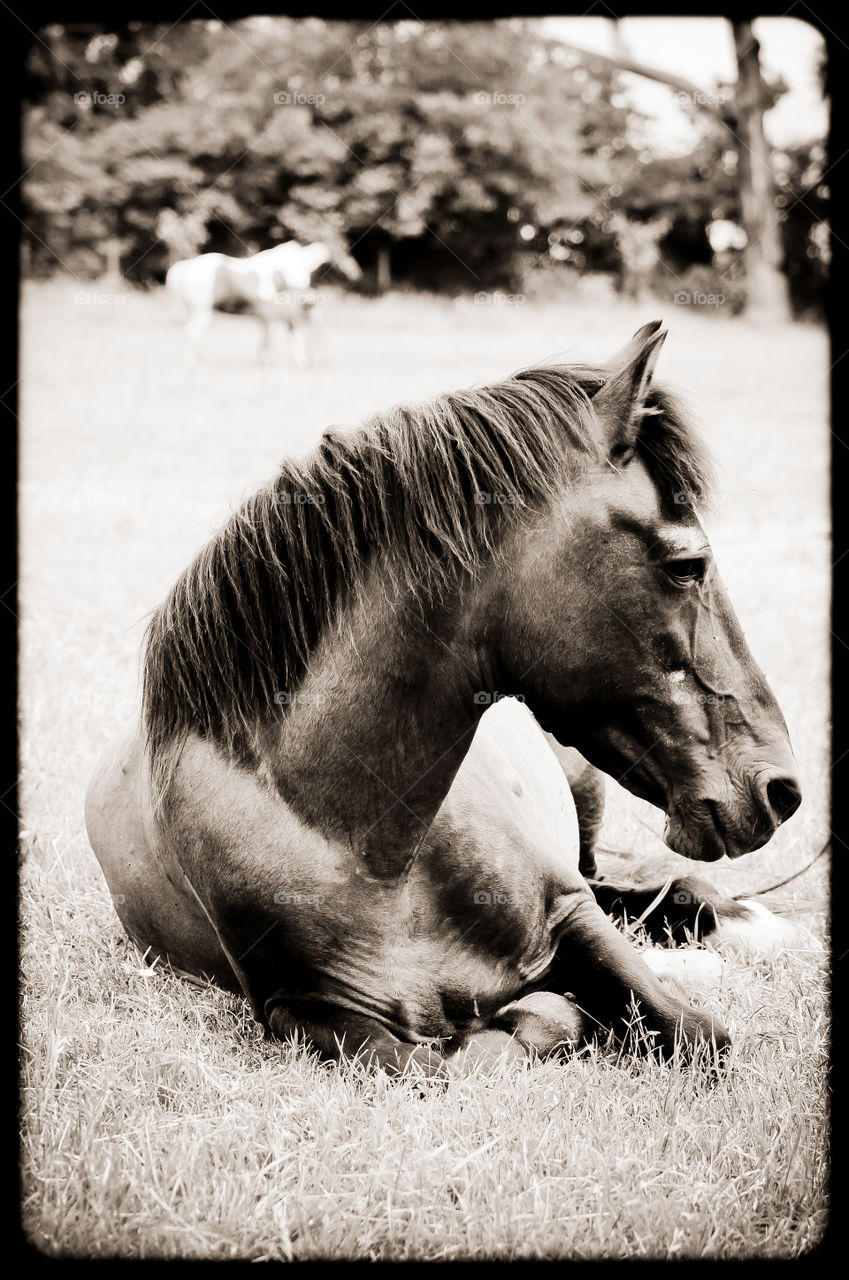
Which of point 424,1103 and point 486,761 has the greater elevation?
point 486,761

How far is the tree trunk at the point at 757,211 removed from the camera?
20688 millimetres

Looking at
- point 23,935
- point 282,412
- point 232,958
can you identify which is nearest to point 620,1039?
point 232,958

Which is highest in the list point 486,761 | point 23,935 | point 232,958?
point 486,761

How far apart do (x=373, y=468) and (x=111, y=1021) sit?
6.45ft

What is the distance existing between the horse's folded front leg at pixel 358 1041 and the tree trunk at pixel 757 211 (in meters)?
20.2

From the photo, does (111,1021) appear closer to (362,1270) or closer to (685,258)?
(362,1270)

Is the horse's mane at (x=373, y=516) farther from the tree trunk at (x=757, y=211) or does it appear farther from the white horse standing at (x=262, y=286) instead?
the tree trunk at (x=757, y=211)

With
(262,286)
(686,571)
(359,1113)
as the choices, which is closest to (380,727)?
(686,571)

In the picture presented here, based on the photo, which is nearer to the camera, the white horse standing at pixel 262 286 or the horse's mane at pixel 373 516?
the horse's mane at pixel 373 516

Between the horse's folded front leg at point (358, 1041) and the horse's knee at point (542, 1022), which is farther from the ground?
the horse's folded front leg at point (358, 1041)

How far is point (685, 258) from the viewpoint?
25281 millimetres

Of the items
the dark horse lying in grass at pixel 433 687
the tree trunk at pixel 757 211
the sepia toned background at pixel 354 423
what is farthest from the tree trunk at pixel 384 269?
the dark horse lying in grass at pixel 433 687

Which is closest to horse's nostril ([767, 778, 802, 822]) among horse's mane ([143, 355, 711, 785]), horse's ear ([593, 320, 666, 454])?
horse's mane ([143, 355, 711, 785])

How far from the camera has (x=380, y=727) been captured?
2.76 m
